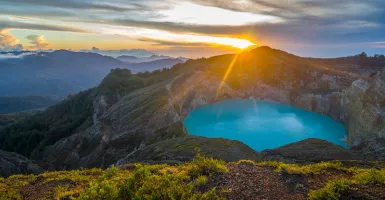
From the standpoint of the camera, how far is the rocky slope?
2218 inches

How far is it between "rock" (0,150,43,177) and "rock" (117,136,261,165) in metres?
24.6

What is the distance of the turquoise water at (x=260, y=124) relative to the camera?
7305 cm

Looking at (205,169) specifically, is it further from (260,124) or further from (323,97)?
(323,97)

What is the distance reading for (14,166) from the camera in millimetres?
49594

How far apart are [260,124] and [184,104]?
28.3 meters

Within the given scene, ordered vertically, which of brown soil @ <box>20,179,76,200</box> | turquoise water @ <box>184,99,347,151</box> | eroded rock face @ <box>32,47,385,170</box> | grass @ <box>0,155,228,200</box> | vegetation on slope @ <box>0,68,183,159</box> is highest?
grass @ <box>0,155,228,200</box>

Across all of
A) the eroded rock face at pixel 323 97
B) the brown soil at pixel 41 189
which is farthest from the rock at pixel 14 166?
the eroded rock face at pixel 323 97

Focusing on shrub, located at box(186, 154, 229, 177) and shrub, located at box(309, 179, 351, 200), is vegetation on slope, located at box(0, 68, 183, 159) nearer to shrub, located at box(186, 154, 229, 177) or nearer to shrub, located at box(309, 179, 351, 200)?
shrub, located at box(186, 154, 229, 177)

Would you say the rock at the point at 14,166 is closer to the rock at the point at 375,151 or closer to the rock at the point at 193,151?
the rock at the point at 193,151

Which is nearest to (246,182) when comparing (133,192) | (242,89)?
(133,192)

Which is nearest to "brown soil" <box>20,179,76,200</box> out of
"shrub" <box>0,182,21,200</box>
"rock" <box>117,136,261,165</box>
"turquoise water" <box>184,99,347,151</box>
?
"shrub" <box>0,182,21,200</box>

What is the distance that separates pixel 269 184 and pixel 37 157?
84.0 meters

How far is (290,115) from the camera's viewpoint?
3986 inches

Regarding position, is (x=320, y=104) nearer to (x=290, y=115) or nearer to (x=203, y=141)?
(x=290, y=115)
